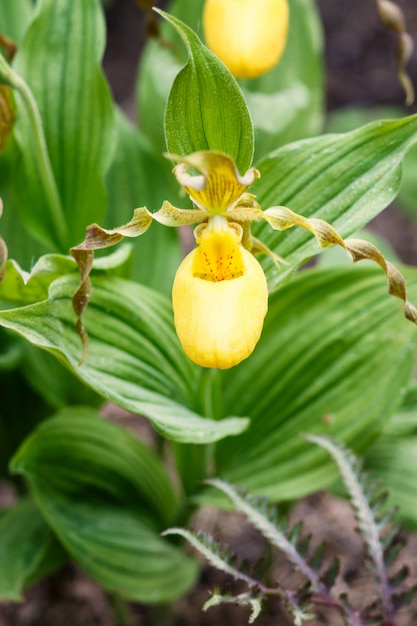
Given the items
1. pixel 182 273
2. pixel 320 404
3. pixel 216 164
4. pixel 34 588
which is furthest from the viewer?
pixel 34 588

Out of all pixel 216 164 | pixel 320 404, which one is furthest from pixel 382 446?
pixel 216 164

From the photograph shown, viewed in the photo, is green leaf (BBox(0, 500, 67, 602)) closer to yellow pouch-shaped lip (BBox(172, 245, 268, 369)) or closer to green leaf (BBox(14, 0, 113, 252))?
green leaf (BBox(14, 0, 113, 252))

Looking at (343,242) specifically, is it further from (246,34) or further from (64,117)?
(64,117)

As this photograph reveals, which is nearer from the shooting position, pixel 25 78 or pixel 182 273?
pixel 182 273

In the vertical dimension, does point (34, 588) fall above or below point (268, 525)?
below

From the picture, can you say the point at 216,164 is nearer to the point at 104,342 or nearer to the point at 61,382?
the point at 104,342

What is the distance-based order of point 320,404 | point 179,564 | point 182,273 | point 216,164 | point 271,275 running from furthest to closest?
point 179,564, point 320,404, point 271,275, point 182,273, point 216,164

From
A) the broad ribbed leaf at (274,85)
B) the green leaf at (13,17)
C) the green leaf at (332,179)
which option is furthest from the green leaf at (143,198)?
the green leaf at (332,179)

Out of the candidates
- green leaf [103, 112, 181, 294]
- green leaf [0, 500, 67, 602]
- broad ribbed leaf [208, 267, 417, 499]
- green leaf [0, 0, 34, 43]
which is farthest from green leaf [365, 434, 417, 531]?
green leaf [0, 0, 34, 43]
